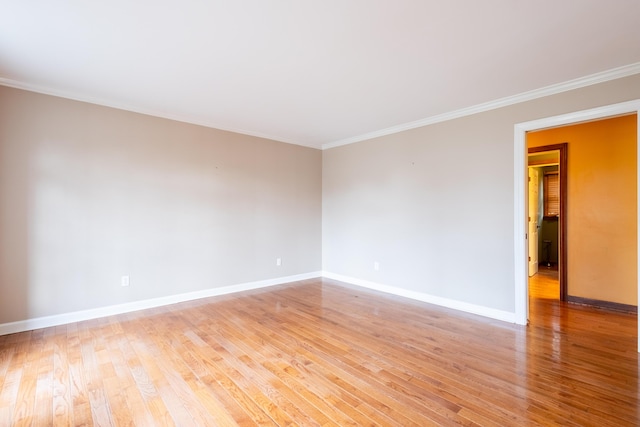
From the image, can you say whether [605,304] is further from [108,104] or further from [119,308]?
[108,104]

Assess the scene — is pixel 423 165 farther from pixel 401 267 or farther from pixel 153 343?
pixel 153 343

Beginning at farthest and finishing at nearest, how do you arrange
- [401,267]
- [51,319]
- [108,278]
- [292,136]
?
1. [292,136]
2. [401,267]
3. [108,278]
4. [51,319]

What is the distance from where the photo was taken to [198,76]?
2.82 m

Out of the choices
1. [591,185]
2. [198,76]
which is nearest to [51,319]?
[198,76]

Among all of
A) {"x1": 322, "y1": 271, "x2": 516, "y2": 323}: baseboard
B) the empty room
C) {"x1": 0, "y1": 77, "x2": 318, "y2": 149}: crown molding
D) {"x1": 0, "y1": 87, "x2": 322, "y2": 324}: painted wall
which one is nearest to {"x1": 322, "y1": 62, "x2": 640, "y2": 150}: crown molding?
the empty room

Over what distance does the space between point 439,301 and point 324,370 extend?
2239 millimetres

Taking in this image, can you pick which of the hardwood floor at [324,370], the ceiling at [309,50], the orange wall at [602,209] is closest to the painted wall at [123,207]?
the ceiling at [309,50]

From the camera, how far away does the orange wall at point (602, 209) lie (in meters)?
3.62

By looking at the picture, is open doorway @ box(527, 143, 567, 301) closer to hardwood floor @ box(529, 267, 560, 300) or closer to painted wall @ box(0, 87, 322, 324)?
hardwood floor @ box(529, 267, 560, 300)

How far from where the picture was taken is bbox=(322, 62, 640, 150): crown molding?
2.63 metres

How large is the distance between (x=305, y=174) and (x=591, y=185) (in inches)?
163

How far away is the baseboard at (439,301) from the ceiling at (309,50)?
2.41 m

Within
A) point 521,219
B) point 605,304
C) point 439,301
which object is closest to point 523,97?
point 521,219

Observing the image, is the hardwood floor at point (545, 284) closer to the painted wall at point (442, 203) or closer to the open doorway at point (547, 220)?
the open doorway at point (547, 220)
